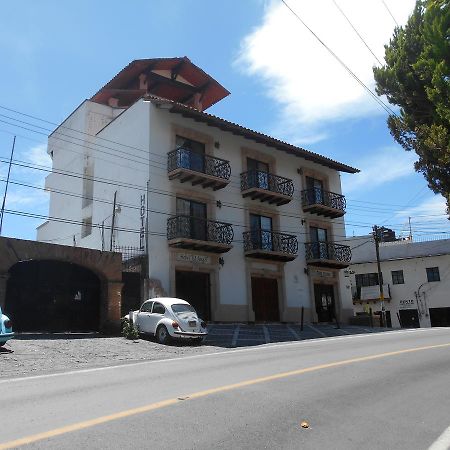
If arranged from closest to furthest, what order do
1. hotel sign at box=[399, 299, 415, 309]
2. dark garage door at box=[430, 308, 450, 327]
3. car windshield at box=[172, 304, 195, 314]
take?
1. car windshield at box=[172, 304, 195, 314]
2. dark garage door at box=[430, 308, 450, 327]
3. hotel sign at box=[399, 299, 415, 309]

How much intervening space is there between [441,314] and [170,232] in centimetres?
2902

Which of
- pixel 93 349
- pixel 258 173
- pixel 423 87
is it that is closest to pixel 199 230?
pixel 258 173

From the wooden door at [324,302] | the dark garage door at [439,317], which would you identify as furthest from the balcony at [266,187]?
the dark garage door at [439,317]

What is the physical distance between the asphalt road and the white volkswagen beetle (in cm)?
677

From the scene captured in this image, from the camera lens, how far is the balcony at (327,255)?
2992 cm

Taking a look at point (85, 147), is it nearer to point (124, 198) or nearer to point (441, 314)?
point (124, 198)

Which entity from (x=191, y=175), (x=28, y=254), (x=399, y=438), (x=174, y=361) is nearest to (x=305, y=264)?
(x=191, y=175)

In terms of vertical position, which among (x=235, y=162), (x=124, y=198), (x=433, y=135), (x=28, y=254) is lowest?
(x=28, y=254)

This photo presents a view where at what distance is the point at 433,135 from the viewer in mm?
11227

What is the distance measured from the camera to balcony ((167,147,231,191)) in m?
24.0

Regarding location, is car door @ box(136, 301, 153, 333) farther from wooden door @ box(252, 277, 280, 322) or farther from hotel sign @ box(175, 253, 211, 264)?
wooden door @ box(252, 277, 280, 322)

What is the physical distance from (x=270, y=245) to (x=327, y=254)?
5.07 metres

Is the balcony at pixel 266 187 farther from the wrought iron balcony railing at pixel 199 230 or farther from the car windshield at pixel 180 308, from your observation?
the car windshield at pixel 180 308

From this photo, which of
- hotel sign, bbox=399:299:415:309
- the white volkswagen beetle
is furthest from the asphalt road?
hotel sign, bbox=399:299:415:309
